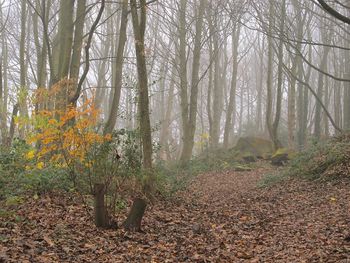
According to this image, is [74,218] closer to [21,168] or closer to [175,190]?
[21,168]

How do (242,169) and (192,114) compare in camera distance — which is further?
(192,114)

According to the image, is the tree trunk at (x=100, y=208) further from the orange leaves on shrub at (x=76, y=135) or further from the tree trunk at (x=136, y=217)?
the orange leaves on shrub at (x=76, y=135)

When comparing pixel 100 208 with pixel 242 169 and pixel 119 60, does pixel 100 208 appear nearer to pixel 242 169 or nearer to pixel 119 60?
pixel 119 60

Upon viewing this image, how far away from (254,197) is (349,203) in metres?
3.04

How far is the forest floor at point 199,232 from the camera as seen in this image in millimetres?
5578

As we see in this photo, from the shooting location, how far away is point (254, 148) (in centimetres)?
2028

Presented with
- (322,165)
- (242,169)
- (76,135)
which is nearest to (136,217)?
(76,135)

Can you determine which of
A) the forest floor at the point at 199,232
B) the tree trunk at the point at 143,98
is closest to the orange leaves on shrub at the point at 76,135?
the forest floor at the point at 199,232

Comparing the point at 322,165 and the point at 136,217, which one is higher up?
the point at 322,165

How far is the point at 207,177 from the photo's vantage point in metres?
16.6

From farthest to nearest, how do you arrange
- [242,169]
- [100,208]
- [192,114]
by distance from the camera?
[192,114]
[242,169]
[100,208]

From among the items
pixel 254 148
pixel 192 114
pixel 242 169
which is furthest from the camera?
pixel 254 148

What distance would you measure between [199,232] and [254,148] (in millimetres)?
13272

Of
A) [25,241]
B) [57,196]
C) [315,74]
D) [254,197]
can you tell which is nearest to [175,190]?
[254,197]
